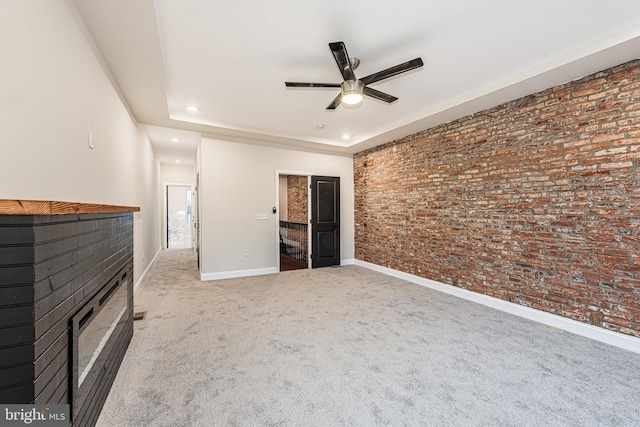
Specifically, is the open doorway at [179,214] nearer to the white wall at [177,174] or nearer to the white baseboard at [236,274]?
the white wall at [177,174]

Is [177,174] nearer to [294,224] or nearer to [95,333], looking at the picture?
[294,224]

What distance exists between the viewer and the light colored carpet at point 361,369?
167 centimetres

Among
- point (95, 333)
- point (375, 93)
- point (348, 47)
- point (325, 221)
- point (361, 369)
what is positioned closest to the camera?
point (95, 333)

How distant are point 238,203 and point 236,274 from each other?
1319 millimetres

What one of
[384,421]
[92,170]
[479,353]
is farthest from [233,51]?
[479,353]

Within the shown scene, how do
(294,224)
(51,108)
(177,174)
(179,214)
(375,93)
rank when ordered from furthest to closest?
(179,214), (177,174), (294,224), (375,93), (51,108)

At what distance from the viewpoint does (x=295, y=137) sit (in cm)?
510

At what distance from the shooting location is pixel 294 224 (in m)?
6.97

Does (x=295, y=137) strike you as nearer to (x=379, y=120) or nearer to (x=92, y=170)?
(x=379, y=120)

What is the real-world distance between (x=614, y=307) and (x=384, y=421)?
2.62m

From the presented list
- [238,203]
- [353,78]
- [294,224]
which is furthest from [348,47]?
[294,224]

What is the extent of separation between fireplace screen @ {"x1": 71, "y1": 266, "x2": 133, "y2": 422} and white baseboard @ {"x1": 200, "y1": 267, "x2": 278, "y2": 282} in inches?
95.3

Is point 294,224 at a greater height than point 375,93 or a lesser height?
lesser

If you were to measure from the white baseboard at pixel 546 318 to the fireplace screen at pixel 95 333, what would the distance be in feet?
13.3
